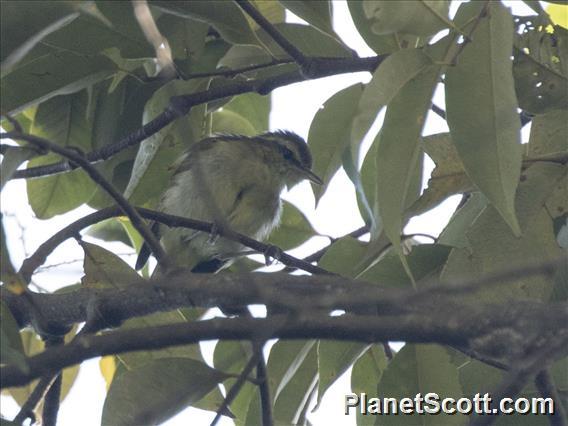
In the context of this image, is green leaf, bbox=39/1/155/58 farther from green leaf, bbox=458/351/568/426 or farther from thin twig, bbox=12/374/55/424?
green leaf, bbox=458/351/568/426

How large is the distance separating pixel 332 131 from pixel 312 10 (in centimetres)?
37

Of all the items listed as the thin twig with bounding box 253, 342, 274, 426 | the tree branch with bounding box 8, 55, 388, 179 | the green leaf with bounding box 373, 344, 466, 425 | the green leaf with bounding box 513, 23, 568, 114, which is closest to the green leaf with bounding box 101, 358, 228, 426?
the thin twig with bounding box 253, 342, 274, 426

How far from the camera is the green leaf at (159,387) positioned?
89.1 inches

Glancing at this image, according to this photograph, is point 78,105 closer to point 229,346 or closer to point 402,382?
point 229,346

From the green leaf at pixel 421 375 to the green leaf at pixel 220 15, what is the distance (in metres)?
0.93

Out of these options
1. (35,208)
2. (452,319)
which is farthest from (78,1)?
(35,208)

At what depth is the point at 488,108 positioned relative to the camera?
7.68 ft

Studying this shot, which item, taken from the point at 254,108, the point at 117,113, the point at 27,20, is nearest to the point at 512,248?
the point at 27,20

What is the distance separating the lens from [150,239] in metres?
2.20

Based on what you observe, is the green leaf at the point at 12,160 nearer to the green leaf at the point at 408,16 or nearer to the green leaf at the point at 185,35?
the green leaf at the point at 185,35

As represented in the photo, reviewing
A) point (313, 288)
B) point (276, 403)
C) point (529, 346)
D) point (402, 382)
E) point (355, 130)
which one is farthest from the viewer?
point (276, 403)

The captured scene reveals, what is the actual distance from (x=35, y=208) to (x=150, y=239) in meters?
1.46

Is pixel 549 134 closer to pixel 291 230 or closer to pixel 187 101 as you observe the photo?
pixel 187 101

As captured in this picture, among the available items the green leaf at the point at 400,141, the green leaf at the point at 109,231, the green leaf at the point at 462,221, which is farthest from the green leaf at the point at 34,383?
the green leaf at the point at 400,141
